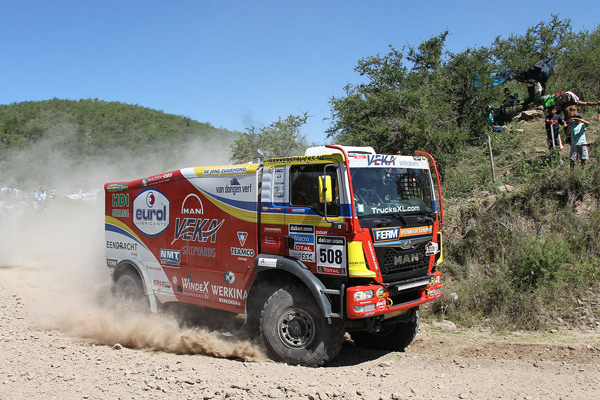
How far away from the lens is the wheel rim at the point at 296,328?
558 cm

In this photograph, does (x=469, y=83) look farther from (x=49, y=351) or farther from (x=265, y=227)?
(x=49, y=351)

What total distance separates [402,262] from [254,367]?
7.50 feet

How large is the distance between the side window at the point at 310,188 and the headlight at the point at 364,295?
0.95 meters

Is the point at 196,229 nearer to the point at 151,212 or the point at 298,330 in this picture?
the point at 151,212

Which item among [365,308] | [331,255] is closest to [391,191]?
[331,255]

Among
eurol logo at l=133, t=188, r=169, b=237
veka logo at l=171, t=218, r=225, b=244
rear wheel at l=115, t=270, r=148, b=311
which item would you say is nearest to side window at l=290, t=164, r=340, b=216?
veka logo at l=171, t=218, r=225, b=244

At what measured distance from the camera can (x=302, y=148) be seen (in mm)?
19203

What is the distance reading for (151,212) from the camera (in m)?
7.91

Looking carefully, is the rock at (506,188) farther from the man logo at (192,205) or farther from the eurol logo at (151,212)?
the eurol logo at (151,212)

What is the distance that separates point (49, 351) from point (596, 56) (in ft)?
57.9

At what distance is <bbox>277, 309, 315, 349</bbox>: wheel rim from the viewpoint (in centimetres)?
558

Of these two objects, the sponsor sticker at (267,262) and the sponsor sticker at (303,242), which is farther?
the sponsor sticker at (267,262)

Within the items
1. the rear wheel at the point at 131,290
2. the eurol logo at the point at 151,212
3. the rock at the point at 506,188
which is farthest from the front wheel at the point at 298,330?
the rock at the point at 506,188

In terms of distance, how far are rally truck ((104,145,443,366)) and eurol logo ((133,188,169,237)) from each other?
0.68 feet
